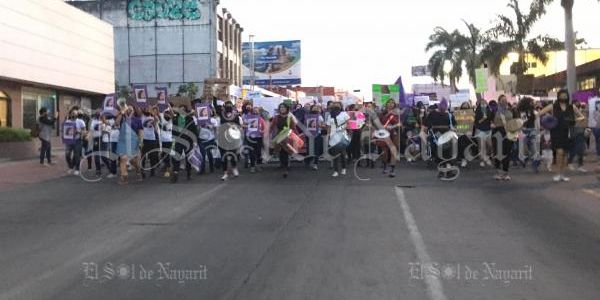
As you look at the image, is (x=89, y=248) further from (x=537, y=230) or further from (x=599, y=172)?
(x=599, y=172)

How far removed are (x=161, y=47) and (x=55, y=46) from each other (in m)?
29.1

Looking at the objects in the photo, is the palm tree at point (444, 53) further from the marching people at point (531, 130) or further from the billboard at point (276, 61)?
the marching people at point (531, 130)

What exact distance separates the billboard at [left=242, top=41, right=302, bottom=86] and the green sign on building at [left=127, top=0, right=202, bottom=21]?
60.5ft

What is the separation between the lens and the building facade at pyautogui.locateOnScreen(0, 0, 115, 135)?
24.8m

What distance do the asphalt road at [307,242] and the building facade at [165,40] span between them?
1756 inches

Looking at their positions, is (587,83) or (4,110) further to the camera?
(587,83)

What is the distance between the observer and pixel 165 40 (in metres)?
56.8

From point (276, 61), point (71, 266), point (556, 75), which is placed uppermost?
point (276, 61)

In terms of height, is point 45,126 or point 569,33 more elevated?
point 569,33

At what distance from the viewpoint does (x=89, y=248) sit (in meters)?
7.25

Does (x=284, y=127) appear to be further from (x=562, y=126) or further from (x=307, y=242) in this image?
(x=307, y=242)

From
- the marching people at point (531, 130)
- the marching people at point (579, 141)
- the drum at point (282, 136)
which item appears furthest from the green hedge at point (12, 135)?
the marching people at point (579, 141)

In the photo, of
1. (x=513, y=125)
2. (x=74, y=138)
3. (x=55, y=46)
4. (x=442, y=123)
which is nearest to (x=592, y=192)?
(x=513, y=125)

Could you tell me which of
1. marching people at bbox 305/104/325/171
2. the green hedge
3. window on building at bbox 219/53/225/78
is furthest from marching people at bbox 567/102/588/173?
window on building at bbox 219/53/225/78
